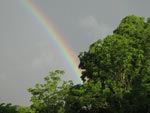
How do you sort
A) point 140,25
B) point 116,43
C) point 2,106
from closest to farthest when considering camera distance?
point 116,43
point 140,25
point 2,106

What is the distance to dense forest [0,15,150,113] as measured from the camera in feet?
134

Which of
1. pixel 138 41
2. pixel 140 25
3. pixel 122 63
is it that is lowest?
pixel 122 63

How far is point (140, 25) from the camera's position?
46438 mm

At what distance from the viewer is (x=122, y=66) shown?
42.6 metres

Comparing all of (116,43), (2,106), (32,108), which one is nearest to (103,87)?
(116,43)

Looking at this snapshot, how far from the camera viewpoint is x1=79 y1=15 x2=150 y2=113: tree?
4050 centimetres

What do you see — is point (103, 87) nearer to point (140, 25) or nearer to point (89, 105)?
point (89, 105)

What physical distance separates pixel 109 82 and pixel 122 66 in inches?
94.9

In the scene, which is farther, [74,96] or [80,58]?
[80,58]

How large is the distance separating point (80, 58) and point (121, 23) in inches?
264

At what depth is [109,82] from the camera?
41969 millimetres

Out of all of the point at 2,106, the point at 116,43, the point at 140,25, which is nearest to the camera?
the point at 116,43

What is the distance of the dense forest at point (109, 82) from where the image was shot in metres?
40.9

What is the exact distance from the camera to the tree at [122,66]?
1594 inches
